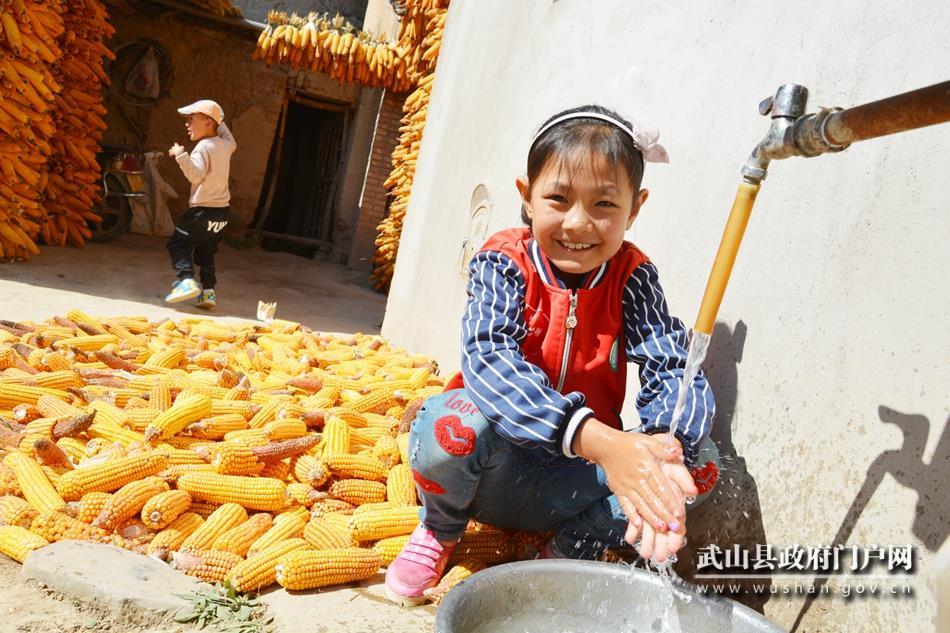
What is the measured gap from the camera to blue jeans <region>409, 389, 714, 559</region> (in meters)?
1.98

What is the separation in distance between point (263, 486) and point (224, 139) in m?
5.33

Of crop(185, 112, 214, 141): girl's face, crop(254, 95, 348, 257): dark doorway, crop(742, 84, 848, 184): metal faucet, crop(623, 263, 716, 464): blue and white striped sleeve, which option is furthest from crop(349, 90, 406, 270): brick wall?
crop(742, 84, 848, 184): metal faucet

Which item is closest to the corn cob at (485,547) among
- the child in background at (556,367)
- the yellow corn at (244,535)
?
the child in background at (556,367)

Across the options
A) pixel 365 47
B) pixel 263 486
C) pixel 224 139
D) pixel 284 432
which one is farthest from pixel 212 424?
pixel 365 47

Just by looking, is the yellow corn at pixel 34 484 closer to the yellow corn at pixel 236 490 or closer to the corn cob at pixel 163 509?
the corn cob at pixel 163 509

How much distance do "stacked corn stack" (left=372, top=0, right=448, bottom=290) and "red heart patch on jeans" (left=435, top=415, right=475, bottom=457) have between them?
6564mm

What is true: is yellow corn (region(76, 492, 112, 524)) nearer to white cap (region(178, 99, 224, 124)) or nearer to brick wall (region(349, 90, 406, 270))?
white cap (region(178, 99, 224, 124))

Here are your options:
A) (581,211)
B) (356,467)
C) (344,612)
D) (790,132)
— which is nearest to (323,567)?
(344,612)

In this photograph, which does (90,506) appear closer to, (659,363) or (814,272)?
(659,363)

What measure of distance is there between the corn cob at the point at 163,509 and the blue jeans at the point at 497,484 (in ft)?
2.63

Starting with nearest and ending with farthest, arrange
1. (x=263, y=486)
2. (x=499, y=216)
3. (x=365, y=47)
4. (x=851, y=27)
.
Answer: (x=851, y=27)
(x=263, y=486)
(x=499, y=216)
(x=365, y=47)

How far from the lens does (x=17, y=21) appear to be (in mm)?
6789

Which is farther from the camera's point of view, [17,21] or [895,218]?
[17,21]

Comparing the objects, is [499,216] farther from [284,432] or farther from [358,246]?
[358,246]
